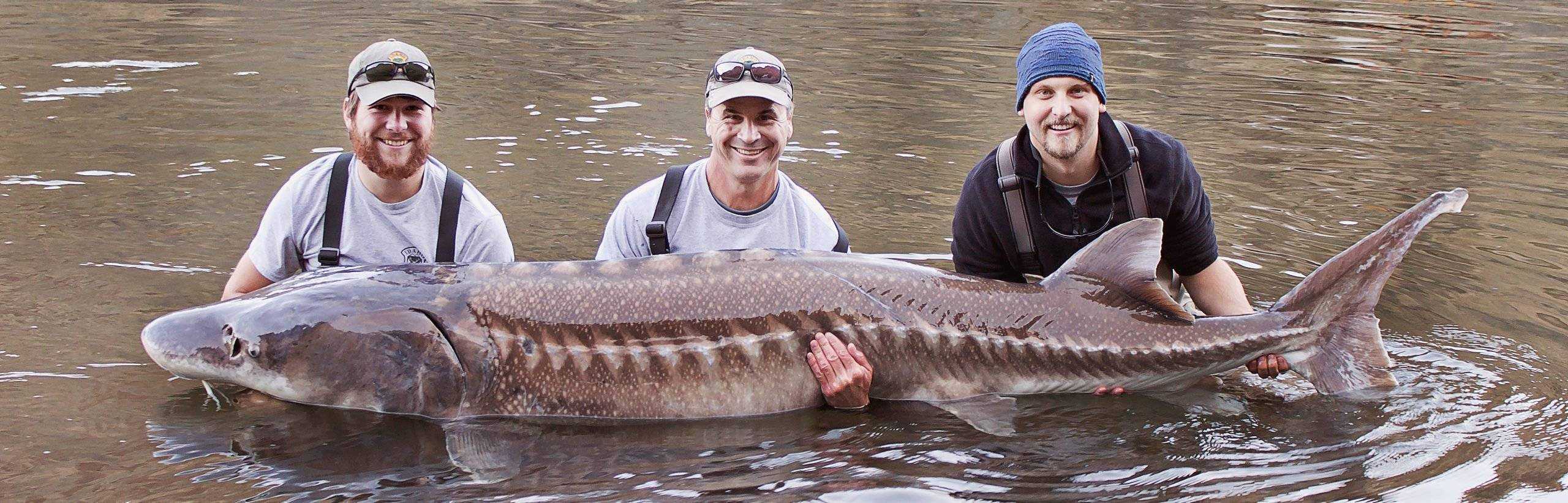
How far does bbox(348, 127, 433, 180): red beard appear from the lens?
15.8ft

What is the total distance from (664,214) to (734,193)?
0.28m

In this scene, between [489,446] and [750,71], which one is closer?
[489,446]

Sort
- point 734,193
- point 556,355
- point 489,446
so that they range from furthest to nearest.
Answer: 1. point 734,193
2. point 556,355
3. point 489,446

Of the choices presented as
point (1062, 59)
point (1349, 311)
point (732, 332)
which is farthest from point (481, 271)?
point (1349, 311)

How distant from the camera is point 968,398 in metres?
4.61

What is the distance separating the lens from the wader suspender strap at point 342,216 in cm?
482

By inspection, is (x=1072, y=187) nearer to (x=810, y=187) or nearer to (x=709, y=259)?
(x=709, y=259)

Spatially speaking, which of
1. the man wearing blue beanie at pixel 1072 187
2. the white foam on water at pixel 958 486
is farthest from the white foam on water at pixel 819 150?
the white foam on water at pixel 958 486

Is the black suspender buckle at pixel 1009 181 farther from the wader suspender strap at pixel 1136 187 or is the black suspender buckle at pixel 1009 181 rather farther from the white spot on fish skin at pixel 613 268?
the white spot on fish skin at pixel 613 268

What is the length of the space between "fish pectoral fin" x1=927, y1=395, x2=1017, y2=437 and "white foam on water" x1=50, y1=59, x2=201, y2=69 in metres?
10.9

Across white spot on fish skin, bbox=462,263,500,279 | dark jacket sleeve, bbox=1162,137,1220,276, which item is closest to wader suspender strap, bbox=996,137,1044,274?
dark jacket sleeve, bbox=1162,137,1220,276

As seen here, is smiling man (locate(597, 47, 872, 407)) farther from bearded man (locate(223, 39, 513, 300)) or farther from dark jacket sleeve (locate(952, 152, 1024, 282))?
bearded man (locate(223, 39, 513, 300))

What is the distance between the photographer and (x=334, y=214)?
4859mm

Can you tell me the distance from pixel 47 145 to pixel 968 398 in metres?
7.35
